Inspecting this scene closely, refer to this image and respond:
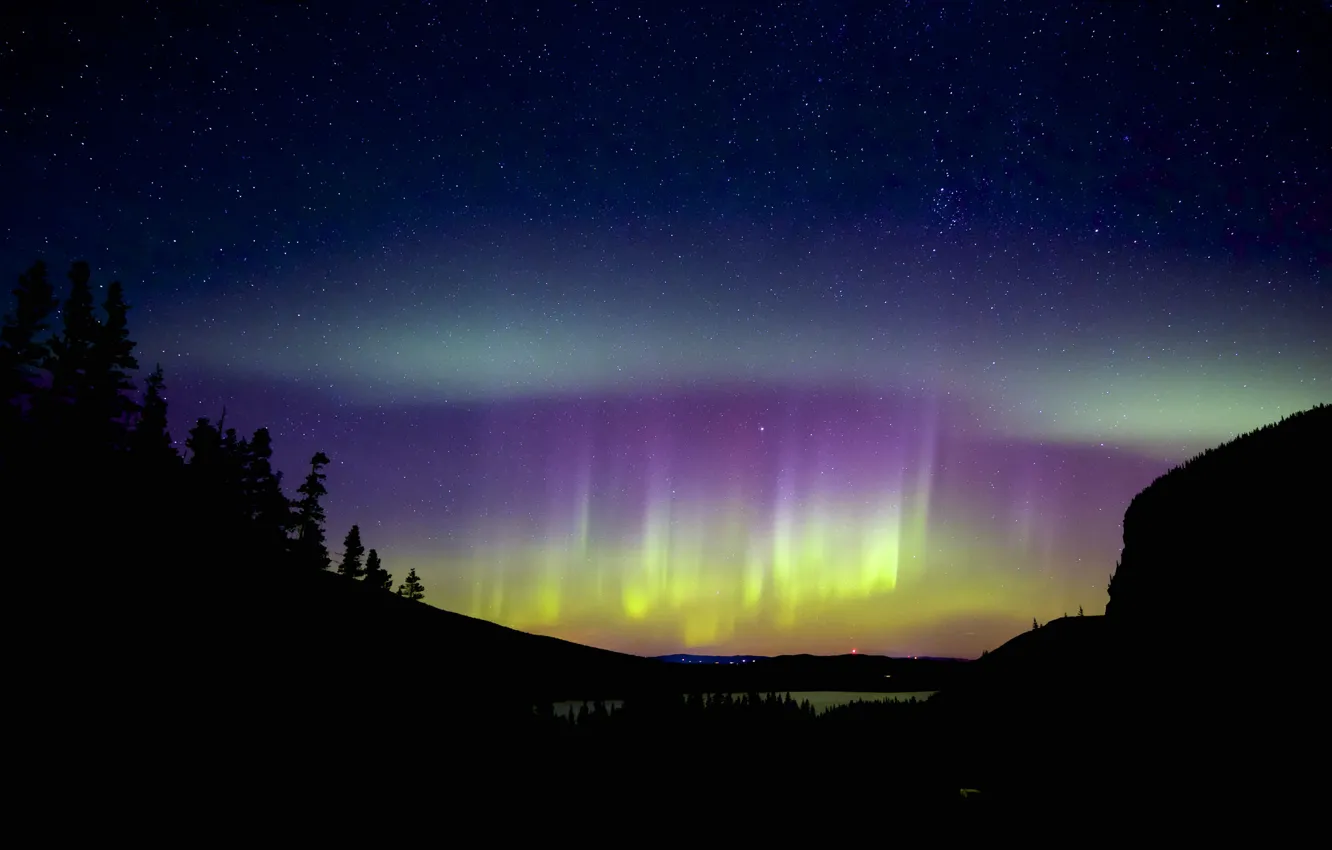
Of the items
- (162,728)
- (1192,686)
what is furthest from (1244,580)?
(162,728)

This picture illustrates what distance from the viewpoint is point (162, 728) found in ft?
31.9

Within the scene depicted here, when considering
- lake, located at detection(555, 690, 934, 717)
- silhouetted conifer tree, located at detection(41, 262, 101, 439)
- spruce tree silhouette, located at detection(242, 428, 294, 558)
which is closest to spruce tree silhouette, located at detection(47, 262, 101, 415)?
silhouetted conifer tree, located at detection(41, 262, 101, 439)

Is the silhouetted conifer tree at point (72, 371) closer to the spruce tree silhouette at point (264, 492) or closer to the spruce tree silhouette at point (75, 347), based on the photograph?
the spruce tree silhouette at point (75, 347)

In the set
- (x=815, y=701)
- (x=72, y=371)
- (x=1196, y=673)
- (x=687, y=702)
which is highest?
(x=72, y=371)

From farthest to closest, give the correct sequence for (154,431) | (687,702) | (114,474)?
(154,431) < (114,474) < (687,702)

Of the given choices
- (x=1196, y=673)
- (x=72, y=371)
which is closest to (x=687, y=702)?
(x=1196, y=673)

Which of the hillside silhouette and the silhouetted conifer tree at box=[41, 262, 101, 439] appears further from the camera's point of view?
the silhouetted conifer tree at box=[41, 262, 101, 439]

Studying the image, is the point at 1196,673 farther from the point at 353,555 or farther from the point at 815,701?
the point at 353,555

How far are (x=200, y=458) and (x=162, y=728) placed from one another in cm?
4185

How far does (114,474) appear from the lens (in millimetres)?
28125

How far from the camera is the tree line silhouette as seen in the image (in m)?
20.2

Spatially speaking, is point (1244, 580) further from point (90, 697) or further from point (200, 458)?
point (200, 458)

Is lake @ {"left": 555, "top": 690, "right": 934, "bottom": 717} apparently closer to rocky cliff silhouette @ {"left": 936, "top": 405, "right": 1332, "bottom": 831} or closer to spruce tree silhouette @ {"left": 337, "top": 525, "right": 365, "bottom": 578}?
rocky cliff silhouette @ {"left": 936, "top": 405, "right": 1332, "bottom": 831}

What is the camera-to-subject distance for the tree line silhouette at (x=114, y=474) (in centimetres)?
2023
